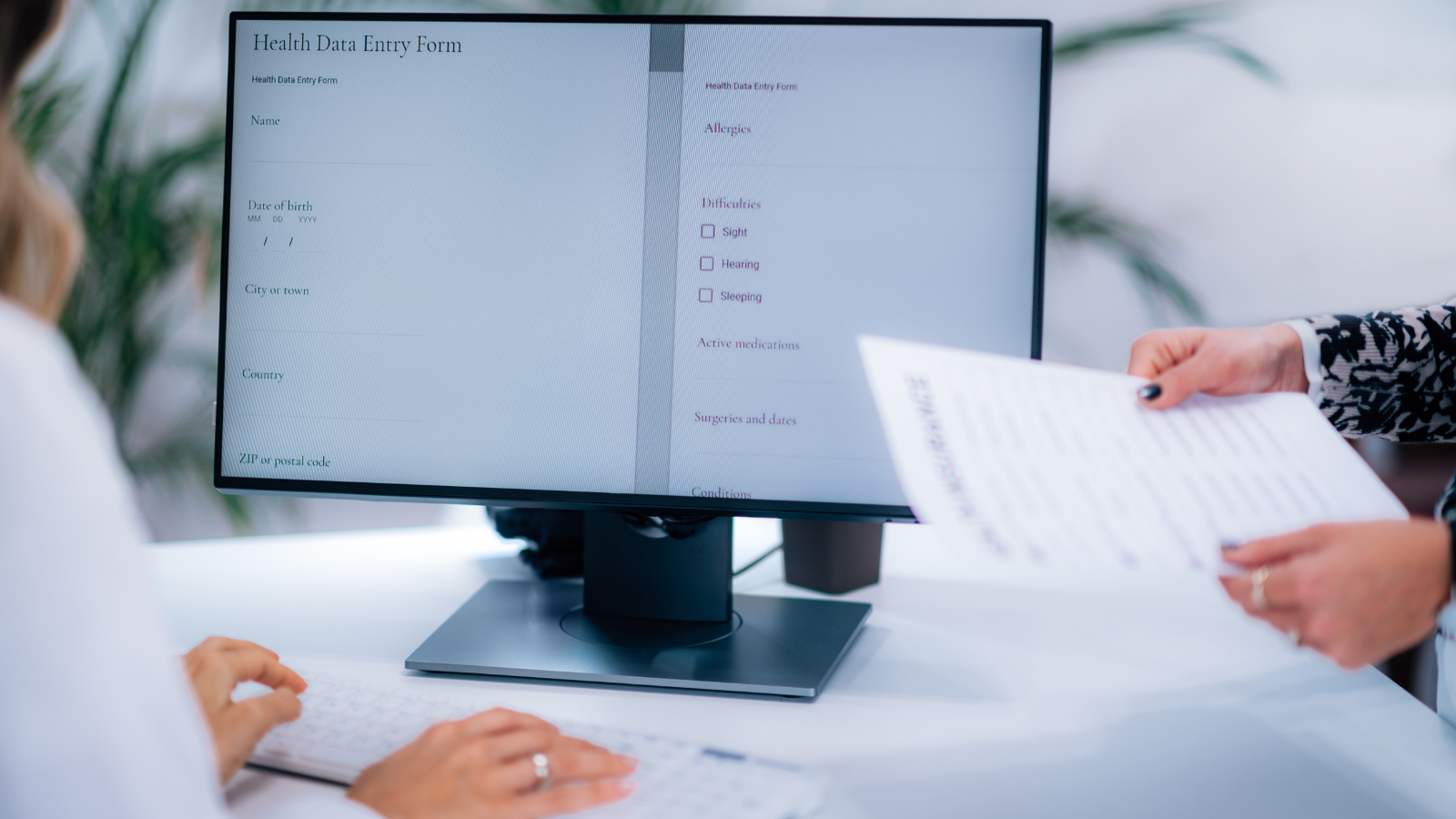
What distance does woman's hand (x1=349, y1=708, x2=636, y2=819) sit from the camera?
441mm

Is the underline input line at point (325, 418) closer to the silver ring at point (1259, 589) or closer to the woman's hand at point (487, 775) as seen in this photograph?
the woman's hand at point (487, 775)

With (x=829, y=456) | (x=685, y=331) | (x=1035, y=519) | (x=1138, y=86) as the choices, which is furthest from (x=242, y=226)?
(x=1138, y=86)

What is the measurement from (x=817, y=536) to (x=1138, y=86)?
55.7 inches

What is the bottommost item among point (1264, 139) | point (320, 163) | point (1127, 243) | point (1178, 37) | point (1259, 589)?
→ point (1259, 589)

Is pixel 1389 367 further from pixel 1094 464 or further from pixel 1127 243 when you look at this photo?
pixel 1127 243

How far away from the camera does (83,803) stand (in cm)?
31

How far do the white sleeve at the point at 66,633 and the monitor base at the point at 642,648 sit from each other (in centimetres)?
34

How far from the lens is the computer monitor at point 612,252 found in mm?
657

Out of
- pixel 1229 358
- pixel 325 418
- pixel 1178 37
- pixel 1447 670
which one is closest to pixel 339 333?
pixel 325 418

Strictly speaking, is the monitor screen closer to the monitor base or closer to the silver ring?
the monitor base

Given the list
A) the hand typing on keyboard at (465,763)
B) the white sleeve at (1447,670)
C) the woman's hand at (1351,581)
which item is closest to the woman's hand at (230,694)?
the hand typing on keyboard at (465,763)

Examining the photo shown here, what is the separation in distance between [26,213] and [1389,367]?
0.89 meters

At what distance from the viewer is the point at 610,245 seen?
67 cm

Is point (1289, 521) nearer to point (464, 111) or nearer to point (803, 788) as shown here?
point (803, 788)
